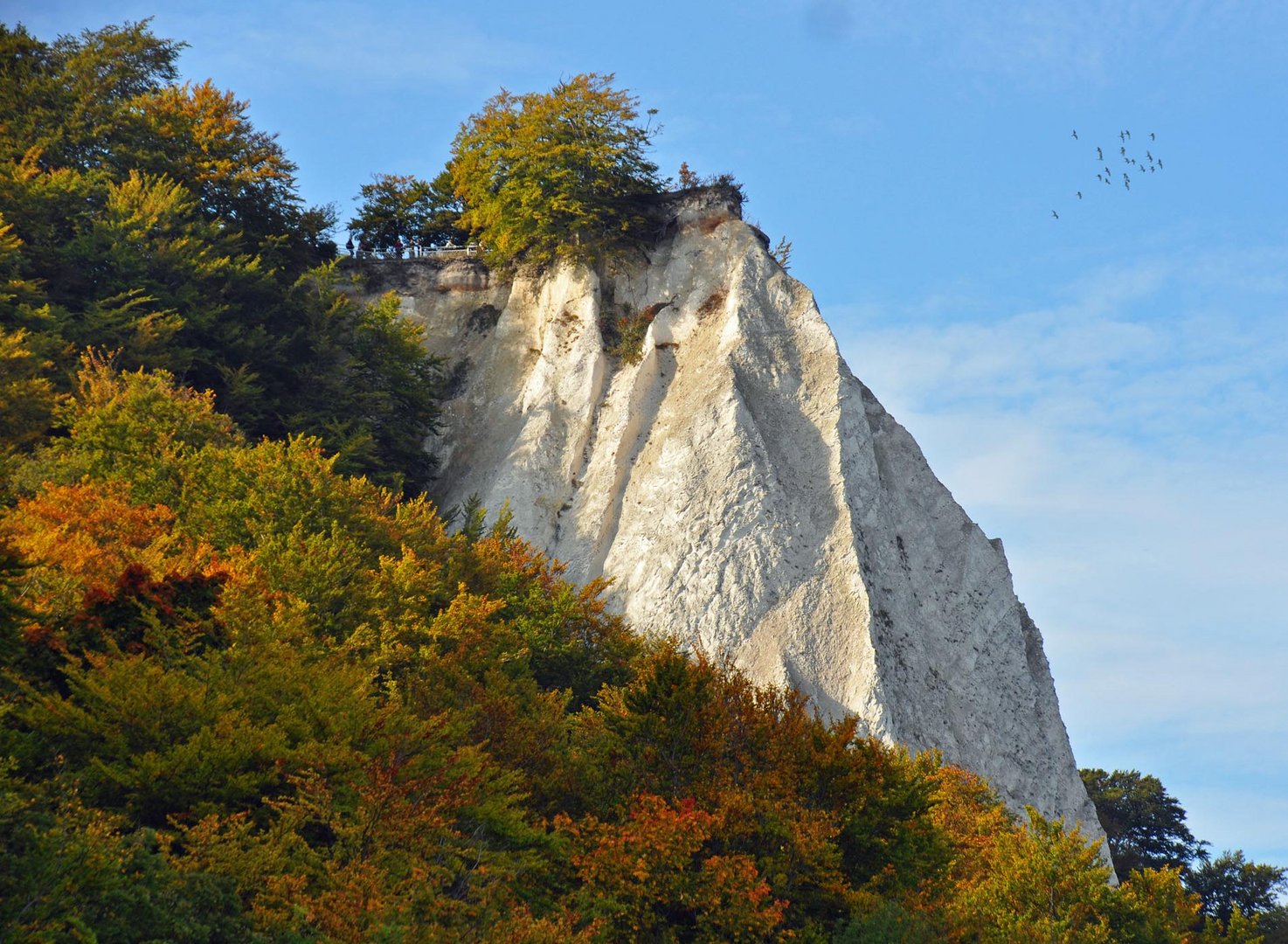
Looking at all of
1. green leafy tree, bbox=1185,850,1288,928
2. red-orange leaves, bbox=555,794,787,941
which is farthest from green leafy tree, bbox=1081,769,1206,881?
red-orange leaves, bbox=555,794,787,941

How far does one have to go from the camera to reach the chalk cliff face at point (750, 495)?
41.2 metres

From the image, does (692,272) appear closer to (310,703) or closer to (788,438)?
(788,438)

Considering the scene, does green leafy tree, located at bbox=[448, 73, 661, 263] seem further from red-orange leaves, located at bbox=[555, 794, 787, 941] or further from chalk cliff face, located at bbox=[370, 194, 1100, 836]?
red-orange leaves, located at bbox=[555, 794, 787, 941]

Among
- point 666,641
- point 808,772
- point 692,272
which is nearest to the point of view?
point 808,772

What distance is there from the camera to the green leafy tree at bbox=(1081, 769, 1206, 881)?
6656 centimetres

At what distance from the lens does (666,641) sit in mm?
39125

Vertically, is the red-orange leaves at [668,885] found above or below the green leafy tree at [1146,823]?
below

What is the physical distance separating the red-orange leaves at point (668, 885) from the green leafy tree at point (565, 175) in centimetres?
2988

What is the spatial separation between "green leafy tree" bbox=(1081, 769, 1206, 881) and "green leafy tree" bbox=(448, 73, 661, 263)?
3596 cm

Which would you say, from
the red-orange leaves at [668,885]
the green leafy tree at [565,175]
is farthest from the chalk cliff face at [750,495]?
the red-orange leaves at [668,885]

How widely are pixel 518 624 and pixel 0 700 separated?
17.4m

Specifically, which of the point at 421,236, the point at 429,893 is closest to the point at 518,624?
the point at 429,893

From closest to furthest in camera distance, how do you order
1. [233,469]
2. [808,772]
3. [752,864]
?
[752,864] → [808,772] → [233,469]

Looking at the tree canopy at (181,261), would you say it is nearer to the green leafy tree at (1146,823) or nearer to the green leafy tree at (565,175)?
the green leafy tree at (565,175)
